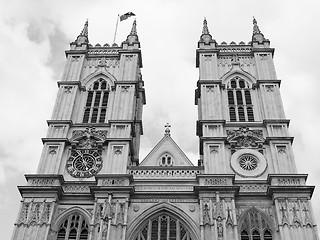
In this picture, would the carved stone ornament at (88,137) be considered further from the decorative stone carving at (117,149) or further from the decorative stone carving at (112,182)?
the decorative stone carving at (112,182)

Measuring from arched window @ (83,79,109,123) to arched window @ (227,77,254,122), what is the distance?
8.48 metres

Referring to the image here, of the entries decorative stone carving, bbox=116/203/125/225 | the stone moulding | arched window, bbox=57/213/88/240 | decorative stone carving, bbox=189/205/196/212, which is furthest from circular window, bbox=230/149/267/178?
arched window, bbox=57/213/88/240

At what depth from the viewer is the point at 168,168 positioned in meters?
29.2

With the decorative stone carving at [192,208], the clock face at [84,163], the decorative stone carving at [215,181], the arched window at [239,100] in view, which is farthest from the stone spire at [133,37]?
the decorative stone carving at [192,208]

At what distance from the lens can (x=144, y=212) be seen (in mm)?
27109

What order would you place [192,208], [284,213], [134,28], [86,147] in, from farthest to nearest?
1. [134,28]
2. [86,147]
3. [192,208]
4. [284,213]

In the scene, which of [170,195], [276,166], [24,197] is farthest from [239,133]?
[24,197]

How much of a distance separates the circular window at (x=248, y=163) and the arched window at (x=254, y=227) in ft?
9.11

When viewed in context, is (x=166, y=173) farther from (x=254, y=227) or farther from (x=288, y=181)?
(x=288, y=181)

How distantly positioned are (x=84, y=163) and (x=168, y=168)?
513 centimetres

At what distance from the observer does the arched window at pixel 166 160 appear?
101ft

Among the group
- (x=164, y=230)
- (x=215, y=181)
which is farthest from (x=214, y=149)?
(x=164, y=230)

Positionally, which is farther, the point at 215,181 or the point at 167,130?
the point at 167,130

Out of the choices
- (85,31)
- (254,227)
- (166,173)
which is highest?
(85,31)
